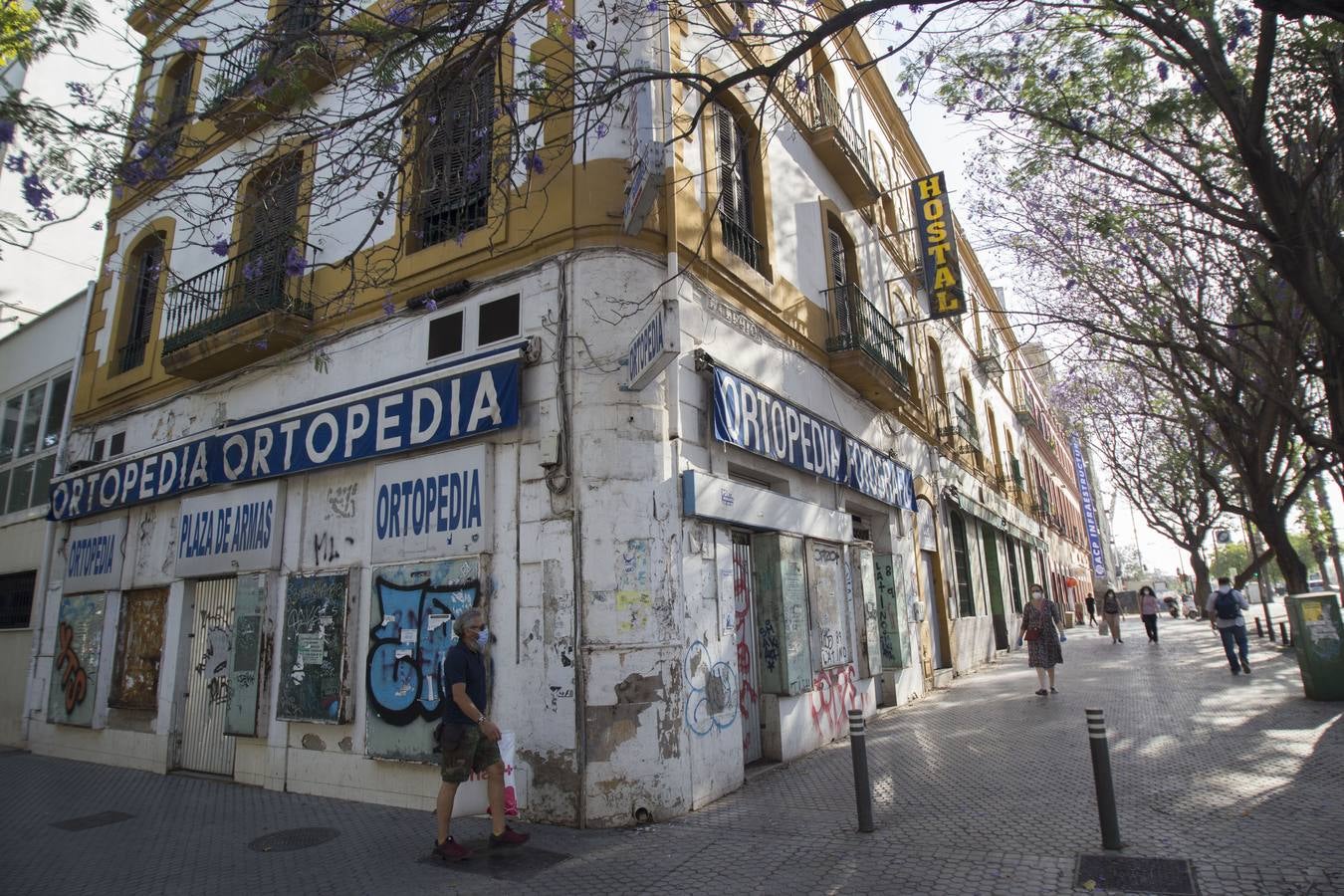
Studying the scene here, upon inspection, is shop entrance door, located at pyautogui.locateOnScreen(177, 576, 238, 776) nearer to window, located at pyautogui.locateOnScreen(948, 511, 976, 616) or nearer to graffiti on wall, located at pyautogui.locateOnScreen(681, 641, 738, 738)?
graffiti on wall, located at pyautogui.locateOnScreen(681, 641, 738, 738)

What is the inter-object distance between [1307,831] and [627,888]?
4490mm

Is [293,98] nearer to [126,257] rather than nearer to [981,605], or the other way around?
[126,257]

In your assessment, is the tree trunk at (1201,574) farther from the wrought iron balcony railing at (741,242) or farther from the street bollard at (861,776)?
the street bollard at (861,776)

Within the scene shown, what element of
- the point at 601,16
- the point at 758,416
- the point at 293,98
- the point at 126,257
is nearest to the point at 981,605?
the point at 758,416

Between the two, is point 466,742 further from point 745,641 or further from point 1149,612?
point 1149,612

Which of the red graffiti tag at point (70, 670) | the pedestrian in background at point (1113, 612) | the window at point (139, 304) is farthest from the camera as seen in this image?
the pedestrian in background at point (1113, 612)

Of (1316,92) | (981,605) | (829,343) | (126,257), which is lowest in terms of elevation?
(981,605)

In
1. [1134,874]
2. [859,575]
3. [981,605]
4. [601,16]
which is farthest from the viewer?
[981,605]

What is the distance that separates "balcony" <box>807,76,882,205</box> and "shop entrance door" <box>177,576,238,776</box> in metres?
10.2

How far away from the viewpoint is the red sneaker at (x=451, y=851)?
16.8 ft

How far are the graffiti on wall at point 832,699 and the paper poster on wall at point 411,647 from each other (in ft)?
13.8

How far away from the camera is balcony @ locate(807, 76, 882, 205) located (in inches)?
448

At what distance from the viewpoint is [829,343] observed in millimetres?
10789

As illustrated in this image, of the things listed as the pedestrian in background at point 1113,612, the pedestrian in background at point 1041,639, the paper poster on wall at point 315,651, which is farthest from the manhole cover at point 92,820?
the pedestrian in background at point 1113,612
